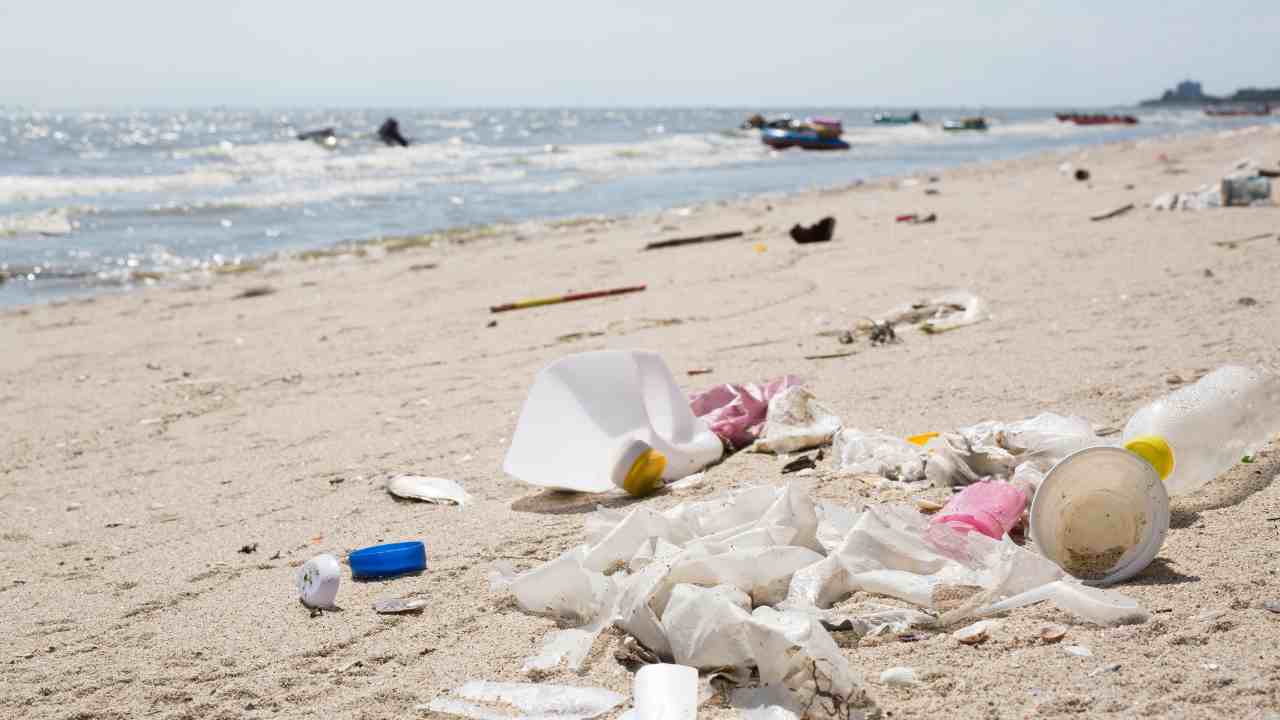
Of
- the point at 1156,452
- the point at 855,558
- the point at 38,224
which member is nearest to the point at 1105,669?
the point at 855,558

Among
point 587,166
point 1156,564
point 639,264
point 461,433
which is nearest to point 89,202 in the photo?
point 587,166

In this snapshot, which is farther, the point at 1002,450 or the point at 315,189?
the point at 315,189

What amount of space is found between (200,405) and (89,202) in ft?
46.9

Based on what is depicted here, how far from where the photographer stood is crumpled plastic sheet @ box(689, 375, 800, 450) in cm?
339

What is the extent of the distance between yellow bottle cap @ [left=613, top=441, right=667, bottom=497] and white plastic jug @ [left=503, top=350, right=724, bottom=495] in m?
0.04

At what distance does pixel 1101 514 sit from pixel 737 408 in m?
1.50

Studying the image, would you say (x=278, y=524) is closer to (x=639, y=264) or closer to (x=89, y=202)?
(x=639, y=264)

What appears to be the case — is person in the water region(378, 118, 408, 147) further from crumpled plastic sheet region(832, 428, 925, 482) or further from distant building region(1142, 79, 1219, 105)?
distant building region(1142, 79, 1219, 105)

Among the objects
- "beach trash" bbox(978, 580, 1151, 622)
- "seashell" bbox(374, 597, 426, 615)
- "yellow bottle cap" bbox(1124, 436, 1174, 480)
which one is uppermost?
"yellow bottle cap" bbox(1124, 436, 1174, 480)

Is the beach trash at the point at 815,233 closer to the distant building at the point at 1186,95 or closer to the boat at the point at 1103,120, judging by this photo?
the boat at the point at 1103,120

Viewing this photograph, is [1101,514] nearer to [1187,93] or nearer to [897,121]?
[897,121]

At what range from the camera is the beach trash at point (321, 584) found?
2418 millimetres

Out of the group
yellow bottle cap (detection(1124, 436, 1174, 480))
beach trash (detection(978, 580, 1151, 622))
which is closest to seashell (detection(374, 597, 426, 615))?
beach trash (detection(978, 580, 1151, 622))

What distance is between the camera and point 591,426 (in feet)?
10.4
